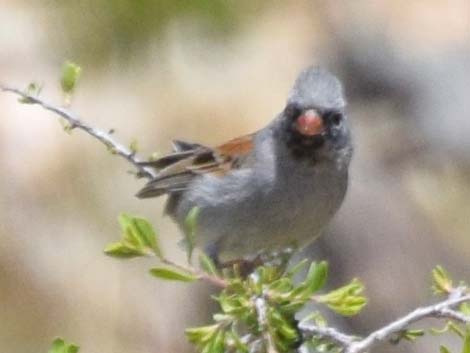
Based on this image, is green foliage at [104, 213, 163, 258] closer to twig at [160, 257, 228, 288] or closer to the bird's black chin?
twig at [160, 257, 228, 288]

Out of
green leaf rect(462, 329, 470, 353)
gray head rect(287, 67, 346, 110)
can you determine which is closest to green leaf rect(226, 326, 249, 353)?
green leaf rect(462, 329, 470, 353)

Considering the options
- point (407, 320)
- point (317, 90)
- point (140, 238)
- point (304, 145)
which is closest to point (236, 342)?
point (140, 238)

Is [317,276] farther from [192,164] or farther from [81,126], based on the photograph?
[192,164]

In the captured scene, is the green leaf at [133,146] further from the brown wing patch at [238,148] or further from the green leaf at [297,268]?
the green leaf at [297,268]

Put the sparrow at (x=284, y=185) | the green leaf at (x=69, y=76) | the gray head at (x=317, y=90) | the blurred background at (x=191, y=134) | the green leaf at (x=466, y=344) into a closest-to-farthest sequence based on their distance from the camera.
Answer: the green leaf at (x=466, y=344) → the green leaf at (x=69, y=76) → the gray head at (x=317, y=90) → the sparrow at (x=284, y=185) → the blurred background at (x=191, y=134)

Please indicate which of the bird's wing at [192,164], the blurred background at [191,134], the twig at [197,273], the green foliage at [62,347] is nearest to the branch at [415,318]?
the twig at [197,273]

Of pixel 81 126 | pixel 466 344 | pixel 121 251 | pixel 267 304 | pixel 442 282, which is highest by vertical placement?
pixel 81 126
